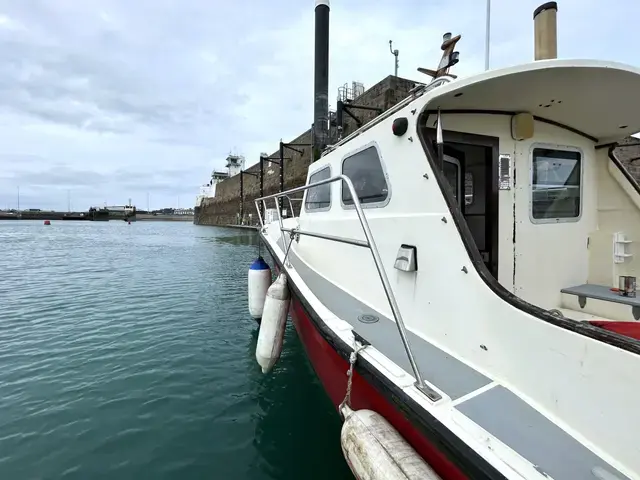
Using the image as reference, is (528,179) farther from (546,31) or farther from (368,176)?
(368,176)

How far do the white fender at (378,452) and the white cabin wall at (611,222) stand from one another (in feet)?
8.11

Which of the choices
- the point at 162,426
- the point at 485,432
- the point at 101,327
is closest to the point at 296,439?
the point at 162,426

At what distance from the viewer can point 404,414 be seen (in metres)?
1.81

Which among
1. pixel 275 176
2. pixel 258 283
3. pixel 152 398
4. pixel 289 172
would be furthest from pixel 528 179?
pixel 275 176

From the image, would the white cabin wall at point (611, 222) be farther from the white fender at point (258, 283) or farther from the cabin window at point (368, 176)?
the white fender at point (258, 283)

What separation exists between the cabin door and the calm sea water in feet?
6.85

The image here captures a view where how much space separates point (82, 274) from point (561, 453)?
12.5 meters

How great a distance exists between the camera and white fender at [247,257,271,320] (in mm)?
5336

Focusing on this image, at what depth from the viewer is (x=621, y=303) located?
2531 mm

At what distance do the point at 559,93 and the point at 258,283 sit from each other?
14.2 ft

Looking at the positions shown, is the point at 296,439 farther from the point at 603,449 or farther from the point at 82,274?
the point at 82,274

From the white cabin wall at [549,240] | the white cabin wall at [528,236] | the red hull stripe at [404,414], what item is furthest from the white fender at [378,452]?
the white cabin wall at [549,240]

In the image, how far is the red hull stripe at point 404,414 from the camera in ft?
4.73

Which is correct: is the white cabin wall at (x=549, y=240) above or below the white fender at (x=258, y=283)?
above
